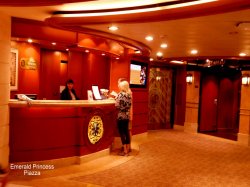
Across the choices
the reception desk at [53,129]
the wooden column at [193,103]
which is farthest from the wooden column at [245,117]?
the reception desk at [53,129]

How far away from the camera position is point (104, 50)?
673 cm

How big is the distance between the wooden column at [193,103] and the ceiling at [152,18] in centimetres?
420

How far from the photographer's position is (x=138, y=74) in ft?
27.3

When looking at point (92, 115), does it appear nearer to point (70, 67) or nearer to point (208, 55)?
point (70, 67)

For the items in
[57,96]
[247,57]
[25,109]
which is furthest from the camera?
[247,57]

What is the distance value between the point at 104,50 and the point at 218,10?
351 centimetres

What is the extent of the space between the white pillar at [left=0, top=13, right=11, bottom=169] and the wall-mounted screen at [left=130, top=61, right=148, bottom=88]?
380cm

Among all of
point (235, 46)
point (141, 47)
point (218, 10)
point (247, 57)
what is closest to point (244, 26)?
point (218, 10)

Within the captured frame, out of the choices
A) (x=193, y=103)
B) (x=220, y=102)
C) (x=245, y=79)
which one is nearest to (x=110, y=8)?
(x=245, y=79)

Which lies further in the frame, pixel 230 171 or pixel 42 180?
pixel 230 171

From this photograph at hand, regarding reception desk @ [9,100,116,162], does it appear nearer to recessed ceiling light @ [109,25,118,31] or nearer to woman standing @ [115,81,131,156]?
woman standing @ [115,81,131,156]

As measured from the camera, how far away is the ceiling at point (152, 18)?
3875 mm

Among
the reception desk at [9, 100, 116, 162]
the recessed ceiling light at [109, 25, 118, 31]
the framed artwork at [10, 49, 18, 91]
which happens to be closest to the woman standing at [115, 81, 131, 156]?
the reception desk at [9, 100, 116, 162]

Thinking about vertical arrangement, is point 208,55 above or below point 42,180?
above
